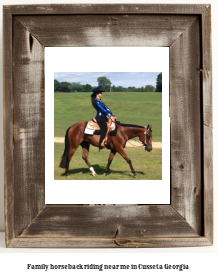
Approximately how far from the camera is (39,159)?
1.12m

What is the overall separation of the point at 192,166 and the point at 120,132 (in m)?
0.28

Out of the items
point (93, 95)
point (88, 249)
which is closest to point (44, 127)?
point (93, 95)

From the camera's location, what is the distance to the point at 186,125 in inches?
43.9

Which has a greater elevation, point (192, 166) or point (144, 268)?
point (192, 166)

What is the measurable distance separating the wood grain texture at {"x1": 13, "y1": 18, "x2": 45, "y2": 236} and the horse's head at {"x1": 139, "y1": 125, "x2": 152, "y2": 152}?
36cm

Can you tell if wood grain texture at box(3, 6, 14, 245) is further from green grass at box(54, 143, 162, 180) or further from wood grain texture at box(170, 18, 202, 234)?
wood grain texture at box(170, 18, 202, 234)

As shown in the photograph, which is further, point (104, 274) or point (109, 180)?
point (109, 180)

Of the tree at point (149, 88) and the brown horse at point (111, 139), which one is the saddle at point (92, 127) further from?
the tree at point (149, 88)

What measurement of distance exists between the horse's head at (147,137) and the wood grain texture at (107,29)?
1.00ft

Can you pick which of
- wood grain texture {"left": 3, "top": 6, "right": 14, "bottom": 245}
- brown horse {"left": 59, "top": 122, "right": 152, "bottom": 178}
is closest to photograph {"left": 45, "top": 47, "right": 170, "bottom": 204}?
brown horse {"left": 59, "top": 122, "right": 152, "bottom": 178}

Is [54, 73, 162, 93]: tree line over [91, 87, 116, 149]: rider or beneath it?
over

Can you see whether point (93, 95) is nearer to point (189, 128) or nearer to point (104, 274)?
point (189, 128)

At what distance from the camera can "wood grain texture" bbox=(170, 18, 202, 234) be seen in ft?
3.64

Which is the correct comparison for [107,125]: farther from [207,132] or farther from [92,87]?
[207,132]
